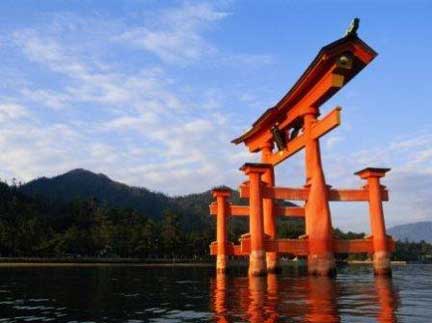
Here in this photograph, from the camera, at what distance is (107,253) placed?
3733 inches

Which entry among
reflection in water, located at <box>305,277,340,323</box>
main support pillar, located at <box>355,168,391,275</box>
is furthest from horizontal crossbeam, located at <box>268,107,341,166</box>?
reflection in water, located at <box>305,277,340,323</box>

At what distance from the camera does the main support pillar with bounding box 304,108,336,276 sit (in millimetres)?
29234

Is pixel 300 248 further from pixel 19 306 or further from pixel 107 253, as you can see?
pixel 107 253

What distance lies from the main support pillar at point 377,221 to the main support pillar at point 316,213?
11.1 feet

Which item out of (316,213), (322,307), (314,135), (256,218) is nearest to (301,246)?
(316,213)

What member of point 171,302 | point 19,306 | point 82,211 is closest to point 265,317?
point 171,302

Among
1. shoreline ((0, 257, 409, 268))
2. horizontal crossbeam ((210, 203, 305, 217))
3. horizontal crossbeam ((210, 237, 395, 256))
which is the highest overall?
horizontal crossbeam ((210, 203, 305, 217))

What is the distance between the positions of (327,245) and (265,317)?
17847 millimetres

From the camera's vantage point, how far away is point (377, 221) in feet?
103

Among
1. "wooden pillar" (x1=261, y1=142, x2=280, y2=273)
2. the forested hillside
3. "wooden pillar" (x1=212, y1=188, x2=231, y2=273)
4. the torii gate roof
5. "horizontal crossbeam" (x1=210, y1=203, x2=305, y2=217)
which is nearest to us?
the torii gate roof

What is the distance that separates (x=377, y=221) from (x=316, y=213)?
440 centimetres

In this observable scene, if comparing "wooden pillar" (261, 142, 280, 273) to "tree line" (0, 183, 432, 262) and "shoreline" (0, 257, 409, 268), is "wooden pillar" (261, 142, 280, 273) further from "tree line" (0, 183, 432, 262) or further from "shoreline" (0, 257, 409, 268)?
"tree line" (0, 183, 432, 262)

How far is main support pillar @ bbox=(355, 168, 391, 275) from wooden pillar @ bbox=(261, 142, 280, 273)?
7194 mm

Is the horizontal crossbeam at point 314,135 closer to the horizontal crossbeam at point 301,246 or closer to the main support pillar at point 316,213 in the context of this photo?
the main support pillar at point 316,213
